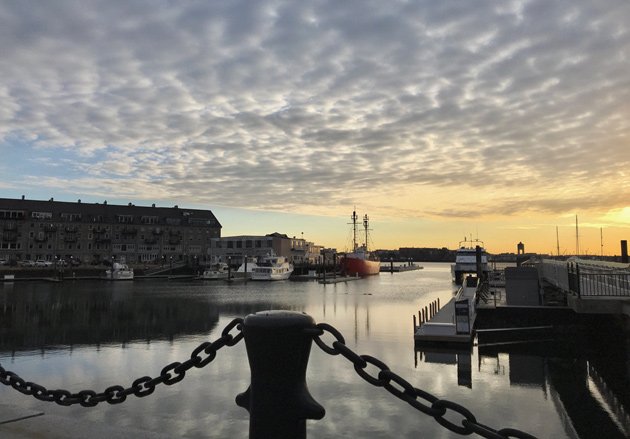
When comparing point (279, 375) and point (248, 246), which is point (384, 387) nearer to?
point (279, 375)

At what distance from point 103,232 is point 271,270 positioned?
48.1 meters

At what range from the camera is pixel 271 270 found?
100 metres

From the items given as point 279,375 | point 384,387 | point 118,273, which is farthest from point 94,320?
point 118,273

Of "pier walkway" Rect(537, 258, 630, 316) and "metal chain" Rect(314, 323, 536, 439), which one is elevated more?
"metal chain" Rect(314, 323, 536, 439)

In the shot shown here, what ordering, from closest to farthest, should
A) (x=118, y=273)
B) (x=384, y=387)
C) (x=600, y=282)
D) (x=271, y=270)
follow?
(x=384, y=387), (x=600, y=282), (x=118, y=273), (x=271, y=270)

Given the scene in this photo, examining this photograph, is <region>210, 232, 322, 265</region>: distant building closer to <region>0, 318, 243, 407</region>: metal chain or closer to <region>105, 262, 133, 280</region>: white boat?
<region>105, 262, 133, 280</region>: white boat

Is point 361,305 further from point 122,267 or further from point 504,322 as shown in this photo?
point 122,267

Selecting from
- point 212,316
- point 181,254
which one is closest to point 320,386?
point 212,316

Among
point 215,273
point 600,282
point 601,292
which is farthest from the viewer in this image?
point 215,273

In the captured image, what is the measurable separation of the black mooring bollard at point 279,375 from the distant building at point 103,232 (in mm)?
123616

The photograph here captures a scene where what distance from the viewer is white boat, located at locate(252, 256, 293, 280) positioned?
99.1 m

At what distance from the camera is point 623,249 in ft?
142

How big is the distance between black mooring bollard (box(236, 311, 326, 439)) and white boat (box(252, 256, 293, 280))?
317ft

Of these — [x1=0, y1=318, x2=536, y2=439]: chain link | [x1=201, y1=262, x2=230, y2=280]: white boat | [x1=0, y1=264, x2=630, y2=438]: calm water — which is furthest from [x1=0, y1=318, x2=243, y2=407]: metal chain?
[x1=201, y1=262, x2=230, y2=280]: white boat
